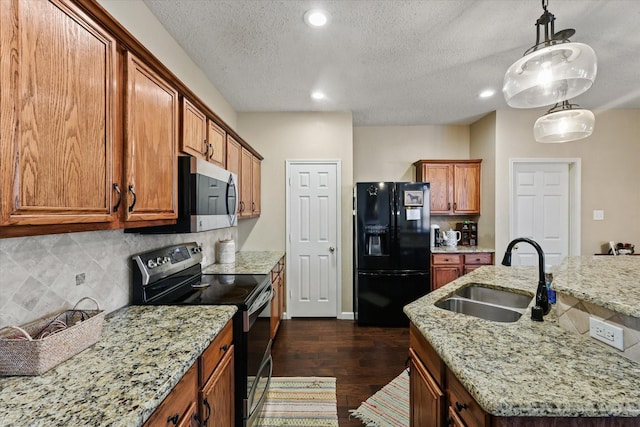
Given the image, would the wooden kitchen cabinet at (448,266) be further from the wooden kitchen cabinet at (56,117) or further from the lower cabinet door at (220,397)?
the wooden kitchen cabinet at (56,117)

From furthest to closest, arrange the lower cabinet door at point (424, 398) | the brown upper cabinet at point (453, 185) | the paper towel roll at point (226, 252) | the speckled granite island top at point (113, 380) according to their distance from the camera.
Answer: the brown upper cabinet at point (453, 185) → the paper towel roll at point (226, 252) → the lower cabinet door at point (424, 398) → the speckled granite island top at point (113, 380)

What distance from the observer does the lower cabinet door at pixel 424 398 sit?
1163 mm

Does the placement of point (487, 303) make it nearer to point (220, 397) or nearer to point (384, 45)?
point (220, 397)

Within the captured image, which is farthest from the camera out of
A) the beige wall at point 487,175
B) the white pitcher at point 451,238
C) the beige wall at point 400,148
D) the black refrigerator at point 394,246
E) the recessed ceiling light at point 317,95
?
the beige wall at point 400,148

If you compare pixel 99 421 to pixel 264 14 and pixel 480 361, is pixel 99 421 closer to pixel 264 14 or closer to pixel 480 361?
pixel 480 361

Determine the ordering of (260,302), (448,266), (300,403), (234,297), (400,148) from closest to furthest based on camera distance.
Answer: (234,297), (260,302), (300,403), (448,266), (400,148)

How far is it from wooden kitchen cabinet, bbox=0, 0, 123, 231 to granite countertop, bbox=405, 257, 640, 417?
55.1 inches

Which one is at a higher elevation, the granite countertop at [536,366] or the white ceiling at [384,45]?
the white ceiling at [384,45]

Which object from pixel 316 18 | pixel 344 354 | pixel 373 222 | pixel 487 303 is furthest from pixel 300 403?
pixel 316 18

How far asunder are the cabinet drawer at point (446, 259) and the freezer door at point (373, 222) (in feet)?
2.17

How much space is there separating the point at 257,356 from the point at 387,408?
1043 mm

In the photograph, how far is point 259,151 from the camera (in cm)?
390

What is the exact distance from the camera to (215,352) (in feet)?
4.53

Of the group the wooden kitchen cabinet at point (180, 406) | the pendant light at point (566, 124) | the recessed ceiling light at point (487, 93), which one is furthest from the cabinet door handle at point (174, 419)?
the recessed ceiling light at point (487, 93)
